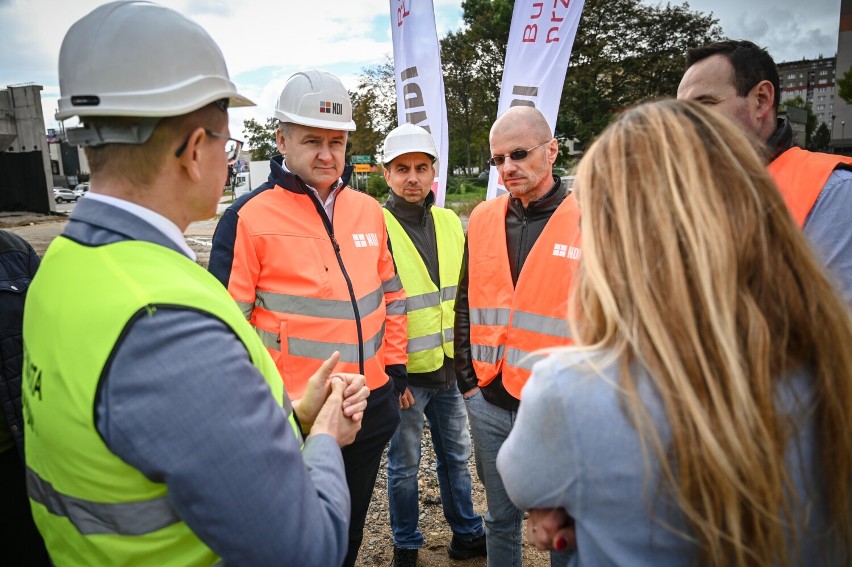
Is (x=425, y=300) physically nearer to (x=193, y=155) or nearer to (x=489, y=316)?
(x=489, y=316)

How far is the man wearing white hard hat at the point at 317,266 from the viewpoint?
2422 mm

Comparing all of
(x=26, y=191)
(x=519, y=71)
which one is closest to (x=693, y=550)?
(x=519, y=71)

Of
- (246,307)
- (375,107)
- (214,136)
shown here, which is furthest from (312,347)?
(375,107)

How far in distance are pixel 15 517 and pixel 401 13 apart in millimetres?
5465

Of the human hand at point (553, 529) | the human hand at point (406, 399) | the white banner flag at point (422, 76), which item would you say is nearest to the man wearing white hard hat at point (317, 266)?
the human hand at point (406, 399)

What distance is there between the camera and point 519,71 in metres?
5.13

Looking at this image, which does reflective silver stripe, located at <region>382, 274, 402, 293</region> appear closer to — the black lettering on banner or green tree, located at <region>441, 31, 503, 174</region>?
the black lettering on banner

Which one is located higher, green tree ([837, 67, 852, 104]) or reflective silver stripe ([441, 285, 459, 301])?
green tree ([837, 67, 852, 104])

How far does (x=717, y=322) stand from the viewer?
90 centimetres

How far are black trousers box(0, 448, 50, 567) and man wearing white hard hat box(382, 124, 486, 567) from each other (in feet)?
5.76

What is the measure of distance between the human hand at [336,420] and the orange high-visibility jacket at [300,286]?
895 millimetres

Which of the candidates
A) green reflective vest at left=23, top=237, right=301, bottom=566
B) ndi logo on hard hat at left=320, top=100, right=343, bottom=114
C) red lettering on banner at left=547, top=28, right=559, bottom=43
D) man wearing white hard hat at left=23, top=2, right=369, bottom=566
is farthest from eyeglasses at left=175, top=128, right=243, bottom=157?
red lettering on banner at left=547, top=28, right=559, bottom=43

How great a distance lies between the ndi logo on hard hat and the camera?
8.71 feet

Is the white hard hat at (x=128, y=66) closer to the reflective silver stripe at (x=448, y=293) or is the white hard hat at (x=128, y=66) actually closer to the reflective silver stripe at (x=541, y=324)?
the reflective silver stripe at (x=541, y=324)
